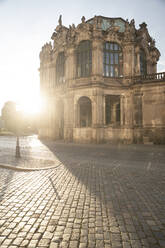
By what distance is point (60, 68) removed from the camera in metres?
23.1

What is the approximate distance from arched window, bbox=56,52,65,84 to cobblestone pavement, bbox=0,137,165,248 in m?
20.4

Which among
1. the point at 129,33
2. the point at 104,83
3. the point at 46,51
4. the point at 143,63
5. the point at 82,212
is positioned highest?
the point at 46,51

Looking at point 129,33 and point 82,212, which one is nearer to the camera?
point 82,212

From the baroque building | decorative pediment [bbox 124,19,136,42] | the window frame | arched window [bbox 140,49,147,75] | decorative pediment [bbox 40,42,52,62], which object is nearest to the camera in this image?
the baroque building

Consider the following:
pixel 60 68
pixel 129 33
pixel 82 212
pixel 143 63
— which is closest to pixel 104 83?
pixel 129 33

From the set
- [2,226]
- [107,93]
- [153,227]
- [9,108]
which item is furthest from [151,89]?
[9,108]

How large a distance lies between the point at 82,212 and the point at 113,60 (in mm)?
21047

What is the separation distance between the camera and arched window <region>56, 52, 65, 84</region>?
22.7m

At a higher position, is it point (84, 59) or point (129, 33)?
point (129, 33)

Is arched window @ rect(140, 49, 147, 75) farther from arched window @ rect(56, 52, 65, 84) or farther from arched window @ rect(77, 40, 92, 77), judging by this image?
arched window @ rect(56, 52, 65, 84)

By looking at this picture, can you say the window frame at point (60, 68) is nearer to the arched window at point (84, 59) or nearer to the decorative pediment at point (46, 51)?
the decorative pediment at point (46, 51)

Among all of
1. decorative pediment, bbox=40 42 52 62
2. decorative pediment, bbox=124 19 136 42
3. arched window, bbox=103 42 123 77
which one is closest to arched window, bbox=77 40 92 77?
arched window, bbox=103 42 123 77

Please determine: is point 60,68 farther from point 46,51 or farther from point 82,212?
point 82,212

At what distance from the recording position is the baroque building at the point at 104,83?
58.0 ft
